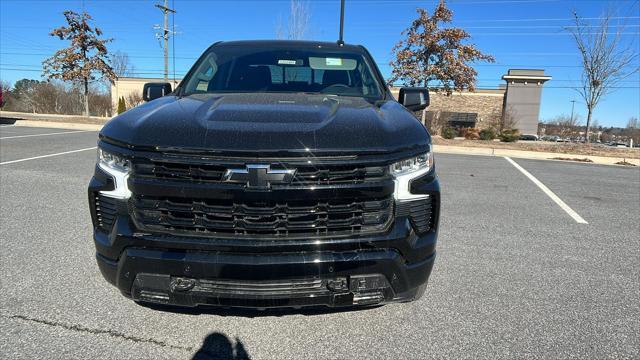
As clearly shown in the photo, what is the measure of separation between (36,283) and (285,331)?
195 centimetres

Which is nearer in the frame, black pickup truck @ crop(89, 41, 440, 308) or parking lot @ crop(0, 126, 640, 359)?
black pickup truck @ crop(89, 41, 440, 308)

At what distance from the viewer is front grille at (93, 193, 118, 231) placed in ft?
7.48

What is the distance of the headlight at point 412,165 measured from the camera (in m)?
2.24

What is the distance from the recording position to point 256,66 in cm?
378

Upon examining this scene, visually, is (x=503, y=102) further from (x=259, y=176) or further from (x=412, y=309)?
(x=259, y=176)

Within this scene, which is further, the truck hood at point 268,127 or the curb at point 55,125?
the curb at point 55,125

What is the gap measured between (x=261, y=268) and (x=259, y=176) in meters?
0.44

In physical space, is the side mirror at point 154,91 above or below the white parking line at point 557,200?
above

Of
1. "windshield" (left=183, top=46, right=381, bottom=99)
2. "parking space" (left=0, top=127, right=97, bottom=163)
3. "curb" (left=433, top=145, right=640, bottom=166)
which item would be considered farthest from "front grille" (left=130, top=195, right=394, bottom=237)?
"curb" (left=433, top=145, right=640, bottom=166)

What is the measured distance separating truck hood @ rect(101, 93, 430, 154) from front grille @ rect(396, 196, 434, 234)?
0.29 meters

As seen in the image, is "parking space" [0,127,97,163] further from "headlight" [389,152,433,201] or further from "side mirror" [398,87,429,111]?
"headlight" [389,152,433,201]

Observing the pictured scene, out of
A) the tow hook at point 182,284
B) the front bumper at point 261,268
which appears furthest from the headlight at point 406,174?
the tow hook at point 182,284

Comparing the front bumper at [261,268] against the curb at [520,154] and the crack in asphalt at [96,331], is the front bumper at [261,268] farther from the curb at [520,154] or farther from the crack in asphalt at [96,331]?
the curb at [520,154]

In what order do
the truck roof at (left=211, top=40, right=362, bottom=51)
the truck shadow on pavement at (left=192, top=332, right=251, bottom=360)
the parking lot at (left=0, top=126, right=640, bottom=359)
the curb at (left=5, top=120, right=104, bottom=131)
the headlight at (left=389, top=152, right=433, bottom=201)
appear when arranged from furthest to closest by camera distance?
the curb at (left=5, top=120, right=104, bottom=131)
the truck roof at (left=211, top=40, right=362, bottom=51)
the parking lot at (left=0, top=126, right=640, bottom=359)
the truck shadow on pavement at (left=192, top=332, right=251, bottom=360)
the headlight at (left=389, top=152, right=433, bottom=201)
